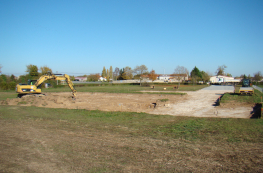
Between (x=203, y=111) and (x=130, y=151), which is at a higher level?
(x=130, y=151)

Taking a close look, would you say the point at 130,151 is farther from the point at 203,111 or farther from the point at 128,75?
the point at 128,75

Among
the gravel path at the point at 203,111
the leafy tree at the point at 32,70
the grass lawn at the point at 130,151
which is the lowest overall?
the gravel path at the point at 203,111

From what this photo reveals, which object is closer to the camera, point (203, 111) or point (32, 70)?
point (203, 111)

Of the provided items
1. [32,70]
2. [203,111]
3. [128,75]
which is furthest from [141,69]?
[203,111]

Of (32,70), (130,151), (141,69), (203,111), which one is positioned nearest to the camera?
(130,151)

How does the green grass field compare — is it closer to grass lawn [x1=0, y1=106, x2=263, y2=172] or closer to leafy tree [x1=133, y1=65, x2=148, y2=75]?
grass lawn [x1=0, y1=106, x2=263, y2=172]

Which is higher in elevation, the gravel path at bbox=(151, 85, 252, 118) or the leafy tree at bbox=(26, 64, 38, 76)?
the leafy tree at bbox=(26, 64, 38, 76)

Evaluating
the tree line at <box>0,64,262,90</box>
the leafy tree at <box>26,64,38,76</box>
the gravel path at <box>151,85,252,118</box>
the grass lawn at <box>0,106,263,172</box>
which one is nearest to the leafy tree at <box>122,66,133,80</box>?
the tree line at <box>0,64,262,90</box>

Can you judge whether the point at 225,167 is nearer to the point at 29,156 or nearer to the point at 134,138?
the point at 134,138

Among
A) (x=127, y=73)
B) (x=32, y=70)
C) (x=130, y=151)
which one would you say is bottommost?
(x=130, y=151)

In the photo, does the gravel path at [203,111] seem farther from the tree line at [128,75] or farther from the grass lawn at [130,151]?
the tree line at [128,75]

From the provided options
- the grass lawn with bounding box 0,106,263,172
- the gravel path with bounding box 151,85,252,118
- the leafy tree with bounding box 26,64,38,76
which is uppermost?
the leafy tree with bounding box 26,64,38,76

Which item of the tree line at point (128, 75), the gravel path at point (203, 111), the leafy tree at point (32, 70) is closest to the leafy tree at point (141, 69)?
the tree line at point (128, 75)

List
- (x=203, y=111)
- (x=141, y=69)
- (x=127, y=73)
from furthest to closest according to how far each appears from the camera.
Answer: (x=127, y=73) < (x=141, y=69) < (x=203, y=111)
